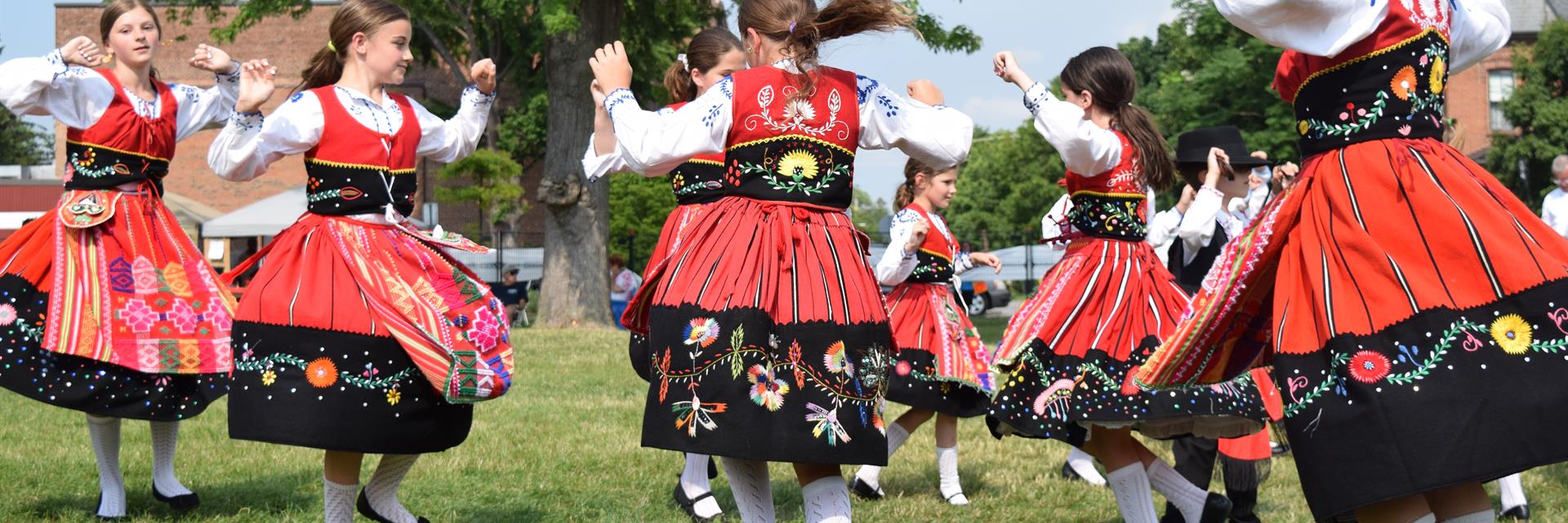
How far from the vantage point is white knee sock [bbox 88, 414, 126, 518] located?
5.47 m

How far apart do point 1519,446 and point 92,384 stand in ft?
15.0

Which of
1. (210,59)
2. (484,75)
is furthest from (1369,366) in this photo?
(210,59)

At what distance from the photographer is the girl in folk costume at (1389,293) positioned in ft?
9.60

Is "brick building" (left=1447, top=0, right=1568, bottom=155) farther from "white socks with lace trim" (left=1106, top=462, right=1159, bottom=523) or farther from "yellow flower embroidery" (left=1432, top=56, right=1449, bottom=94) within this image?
"yellow flower embroidery" (left=1432, top=56, right=1449, bottom=94)

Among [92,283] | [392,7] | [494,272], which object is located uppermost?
[392,7]

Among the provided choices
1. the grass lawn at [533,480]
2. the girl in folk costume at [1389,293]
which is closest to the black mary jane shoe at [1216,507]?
the grass lawn at [533,480]

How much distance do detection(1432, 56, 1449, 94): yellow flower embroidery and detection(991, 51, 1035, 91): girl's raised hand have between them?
3.90 ft

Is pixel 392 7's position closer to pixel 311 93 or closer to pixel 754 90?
pixel 311 93

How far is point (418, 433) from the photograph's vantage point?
4.45 m

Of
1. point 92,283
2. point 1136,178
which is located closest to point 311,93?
point 92,283

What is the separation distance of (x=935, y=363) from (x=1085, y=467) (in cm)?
126

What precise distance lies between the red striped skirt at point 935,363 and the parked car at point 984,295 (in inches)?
872

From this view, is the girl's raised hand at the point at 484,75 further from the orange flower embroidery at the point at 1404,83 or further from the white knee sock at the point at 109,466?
the orange flower embroidery at the point at 1404,83

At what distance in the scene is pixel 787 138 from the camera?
12.0ft
